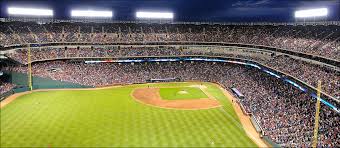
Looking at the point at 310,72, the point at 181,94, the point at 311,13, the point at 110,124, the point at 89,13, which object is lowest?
the point at 110,124

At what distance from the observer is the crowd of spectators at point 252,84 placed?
29.7 m

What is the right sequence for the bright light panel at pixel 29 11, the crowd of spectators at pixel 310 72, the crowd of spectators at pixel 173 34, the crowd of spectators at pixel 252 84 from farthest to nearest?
the bright light panel at pixel 29 11
the crowd of spectators at pixel 173 34
the crowd of spectators at pixel 310 72
the crowd of spectators at pixel 252 84

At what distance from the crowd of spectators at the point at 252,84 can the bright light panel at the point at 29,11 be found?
49.2 ft

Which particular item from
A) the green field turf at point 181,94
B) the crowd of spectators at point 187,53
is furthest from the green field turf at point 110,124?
the crowd of spectators at point 187,53

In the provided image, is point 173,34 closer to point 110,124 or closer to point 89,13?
point 89,13

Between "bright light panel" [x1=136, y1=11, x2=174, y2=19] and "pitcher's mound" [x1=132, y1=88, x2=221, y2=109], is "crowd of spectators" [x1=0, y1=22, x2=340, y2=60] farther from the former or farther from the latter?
"pitcher's mound" [x1=132, y1=88, x2=221, y2=109]

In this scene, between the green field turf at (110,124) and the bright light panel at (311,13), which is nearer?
the green field turf at (110,124)

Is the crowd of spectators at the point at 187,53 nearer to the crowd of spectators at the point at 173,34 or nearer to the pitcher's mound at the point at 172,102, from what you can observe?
the crowd of spectators at the point at 173,34

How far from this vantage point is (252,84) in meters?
51.7

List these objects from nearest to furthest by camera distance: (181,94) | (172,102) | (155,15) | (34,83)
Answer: (172,102) < (181,94) < (34,83) < (155,15)

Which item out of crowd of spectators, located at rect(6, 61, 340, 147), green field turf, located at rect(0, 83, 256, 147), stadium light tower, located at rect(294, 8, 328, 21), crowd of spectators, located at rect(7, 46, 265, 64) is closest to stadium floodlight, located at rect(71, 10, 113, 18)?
crowd of spectators, located at rect(7, 46, 265, 64)

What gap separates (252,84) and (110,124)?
2887 cm

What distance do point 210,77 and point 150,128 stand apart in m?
34.5

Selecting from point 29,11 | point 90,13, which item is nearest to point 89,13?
point 90,13
